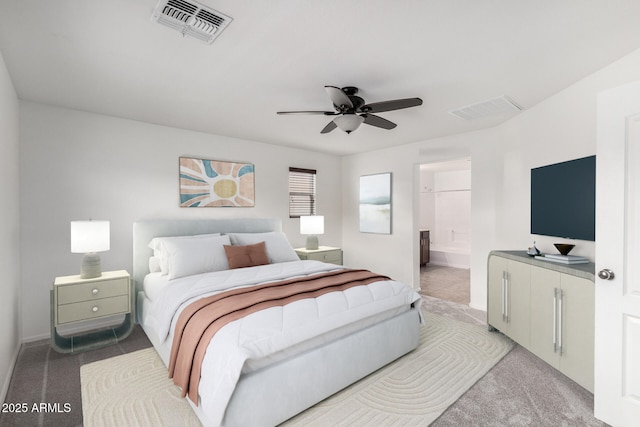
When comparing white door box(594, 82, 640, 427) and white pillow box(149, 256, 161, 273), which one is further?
white pillow box(149, 256, 161, 273)

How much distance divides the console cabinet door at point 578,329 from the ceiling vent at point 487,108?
5.76 ft

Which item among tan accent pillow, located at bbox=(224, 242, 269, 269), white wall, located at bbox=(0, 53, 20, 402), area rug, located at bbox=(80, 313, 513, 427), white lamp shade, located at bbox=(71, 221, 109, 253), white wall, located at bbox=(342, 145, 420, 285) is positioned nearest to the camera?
area rug, located at bbox=(80, 313, 513, 427)

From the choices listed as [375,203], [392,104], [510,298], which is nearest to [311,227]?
[375,203]

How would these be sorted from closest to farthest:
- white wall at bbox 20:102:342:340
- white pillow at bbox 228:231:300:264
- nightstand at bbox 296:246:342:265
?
1. white wall at bbox 20:102:342:340
2. white pillow at bbox 228:231:300:264
3. nightstand at bbox 296:246:342:265

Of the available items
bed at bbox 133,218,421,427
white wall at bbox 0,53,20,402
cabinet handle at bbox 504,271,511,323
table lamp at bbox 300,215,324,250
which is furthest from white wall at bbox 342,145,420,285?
white wall at bbox 0,53,20,402

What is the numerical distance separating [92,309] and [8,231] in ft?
3.11

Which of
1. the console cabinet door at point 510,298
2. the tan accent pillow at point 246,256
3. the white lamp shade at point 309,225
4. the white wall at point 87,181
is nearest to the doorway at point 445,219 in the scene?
the white lamp shade at point 309,225

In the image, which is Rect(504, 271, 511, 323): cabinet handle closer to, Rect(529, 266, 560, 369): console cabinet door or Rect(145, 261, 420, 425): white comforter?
Rect(529, 266, 560, 369): console cabinet door

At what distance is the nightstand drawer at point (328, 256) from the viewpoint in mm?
4823

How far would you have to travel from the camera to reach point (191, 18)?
180 cm

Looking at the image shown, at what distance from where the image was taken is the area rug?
198cm

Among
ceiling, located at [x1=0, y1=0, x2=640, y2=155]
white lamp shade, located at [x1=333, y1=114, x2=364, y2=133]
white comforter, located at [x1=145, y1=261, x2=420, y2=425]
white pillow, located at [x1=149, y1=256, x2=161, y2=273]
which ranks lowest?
white comforter, located at [x1=145, y1=261, x2=420, y2=425]

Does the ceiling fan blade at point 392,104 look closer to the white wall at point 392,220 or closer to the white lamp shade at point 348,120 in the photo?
the white lamp shade at point 348,120

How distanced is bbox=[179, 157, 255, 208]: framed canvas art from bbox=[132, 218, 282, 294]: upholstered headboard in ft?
0.92
